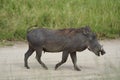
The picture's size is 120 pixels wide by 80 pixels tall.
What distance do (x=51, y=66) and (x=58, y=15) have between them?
14.0 ft

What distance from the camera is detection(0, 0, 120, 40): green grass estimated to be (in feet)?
44.3

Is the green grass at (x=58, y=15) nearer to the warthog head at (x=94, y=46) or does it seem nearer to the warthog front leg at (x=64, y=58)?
the warthog front leg at (x=64, y=58)

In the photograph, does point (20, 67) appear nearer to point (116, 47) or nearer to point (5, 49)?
point (5, 49)

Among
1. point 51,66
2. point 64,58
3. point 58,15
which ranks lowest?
point 58,15

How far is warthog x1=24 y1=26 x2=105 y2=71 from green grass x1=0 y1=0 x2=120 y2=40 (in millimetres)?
3339

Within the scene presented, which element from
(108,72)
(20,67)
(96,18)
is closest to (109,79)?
(108,72)

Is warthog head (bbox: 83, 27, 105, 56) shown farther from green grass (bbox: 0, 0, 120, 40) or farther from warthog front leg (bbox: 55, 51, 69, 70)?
green grass (bbox: 0, 0, 120, 40)

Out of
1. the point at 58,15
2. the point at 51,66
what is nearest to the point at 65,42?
the point at 51,66

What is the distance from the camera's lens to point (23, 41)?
12773mm

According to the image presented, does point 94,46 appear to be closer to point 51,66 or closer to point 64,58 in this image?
point 64,58

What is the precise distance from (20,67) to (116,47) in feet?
10.0

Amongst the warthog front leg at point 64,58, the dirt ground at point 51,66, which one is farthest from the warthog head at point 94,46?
the warthog front leg at point 64,58

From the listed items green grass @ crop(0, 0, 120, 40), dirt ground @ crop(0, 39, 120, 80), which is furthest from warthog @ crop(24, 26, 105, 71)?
green grass @ crop(0, 0, 120, 40)

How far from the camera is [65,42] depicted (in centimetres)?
957
